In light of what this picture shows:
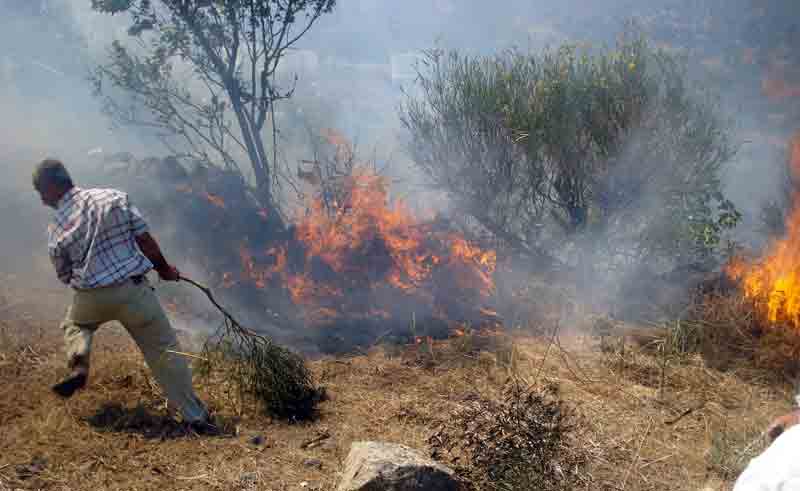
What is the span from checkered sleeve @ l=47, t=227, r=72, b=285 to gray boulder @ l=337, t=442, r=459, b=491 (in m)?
2.44

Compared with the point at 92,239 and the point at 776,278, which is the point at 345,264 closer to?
the point at 92,239

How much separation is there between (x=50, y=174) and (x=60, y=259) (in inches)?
23.7

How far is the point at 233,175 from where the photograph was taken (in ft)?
32.6

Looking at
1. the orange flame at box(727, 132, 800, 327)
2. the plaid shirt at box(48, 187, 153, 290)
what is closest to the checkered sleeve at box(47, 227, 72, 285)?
the plaid shirt at box(48, 187, 153, 290)

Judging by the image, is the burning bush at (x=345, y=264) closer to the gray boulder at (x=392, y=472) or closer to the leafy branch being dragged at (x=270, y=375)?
the leafy branch being dragged at (x=270, y=375)

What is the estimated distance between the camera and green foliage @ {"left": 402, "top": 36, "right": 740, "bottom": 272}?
8.18 metres

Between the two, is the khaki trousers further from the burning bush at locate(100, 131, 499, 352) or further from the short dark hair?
the burning bush at locate(100, 131, 499, 352)

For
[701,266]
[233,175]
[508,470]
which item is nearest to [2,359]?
[508,470]

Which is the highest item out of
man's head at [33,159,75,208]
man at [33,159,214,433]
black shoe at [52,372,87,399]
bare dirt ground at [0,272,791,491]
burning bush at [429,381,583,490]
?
man's head at [33,159,75,208]

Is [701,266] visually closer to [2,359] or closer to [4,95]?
[2,359]

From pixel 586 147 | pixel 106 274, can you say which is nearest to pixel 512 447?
pixel 106 274

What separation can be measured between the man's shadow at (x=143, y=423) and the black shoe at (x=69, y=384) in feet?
1.12

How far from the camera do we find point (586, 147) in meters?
8.49

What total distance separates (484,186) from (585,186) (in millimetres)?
1610
